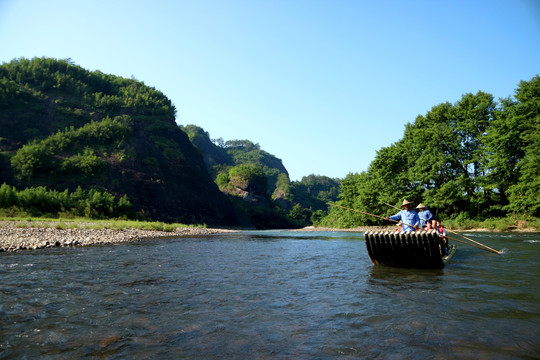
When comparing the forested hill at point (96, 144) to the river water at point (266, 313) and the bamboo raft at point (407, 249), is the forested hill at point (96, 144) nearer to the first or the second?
the river water at point (266, 313)

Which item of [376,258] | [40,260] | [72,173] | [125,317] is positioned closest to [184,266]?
[40,260]

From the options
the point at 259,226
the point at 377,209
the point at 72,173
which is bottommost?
the point at 259,226

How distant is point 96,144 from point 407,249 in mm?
67204

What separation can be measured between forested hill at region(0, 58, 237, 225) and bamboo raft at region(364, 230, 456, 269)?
53.5m

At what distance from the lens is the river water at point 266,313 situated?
4.61 metres

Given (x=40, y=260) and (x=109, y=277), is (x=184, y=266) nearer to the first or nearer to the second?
(x=109, y=277)

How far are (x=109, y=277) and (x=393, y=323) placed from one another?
27.2 feet

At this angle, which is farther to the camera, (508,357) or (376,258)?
(376,258)

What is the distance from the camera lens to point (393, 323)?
227 inches

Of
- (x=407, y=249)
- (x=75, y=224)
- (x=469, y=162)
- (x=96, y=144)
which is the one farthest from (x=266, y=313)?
(x=96, y=144)

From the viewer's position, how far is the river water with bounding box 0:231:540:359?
461 centimetres

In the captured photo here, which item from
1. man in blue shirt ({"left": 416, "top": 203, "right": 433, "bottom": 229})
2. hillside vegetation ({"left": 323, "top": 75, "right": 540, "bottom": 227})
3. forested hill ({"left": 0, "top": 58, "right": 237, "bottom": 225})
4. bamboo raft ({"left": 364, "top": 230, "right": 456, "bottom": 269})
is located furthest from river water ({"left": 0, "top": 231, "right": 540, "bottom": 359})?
forested hill ({"left": 0, "top": 58, "right": 237, "bottom": 225})

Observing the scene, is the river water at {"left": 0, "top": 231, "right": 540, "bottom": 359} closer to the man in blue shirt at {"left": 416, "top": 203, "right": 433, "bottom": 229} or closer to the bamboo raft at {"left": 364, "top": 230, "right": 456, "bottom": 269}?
the bamboo raft at {"left": 364, "top": 230, "right": 456, "bottom": 269}

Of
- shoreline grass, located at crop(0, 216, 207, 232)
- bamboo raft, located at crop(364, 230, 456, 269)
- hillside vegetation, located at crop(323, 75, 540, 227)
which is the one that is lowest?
shoreline grass, located at crop(0, 216, 207, 232)
